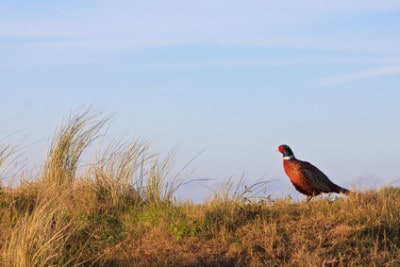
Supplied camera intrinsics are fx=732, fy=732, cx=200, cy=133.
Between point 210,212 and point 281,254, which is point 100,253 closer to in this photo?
point 210,212

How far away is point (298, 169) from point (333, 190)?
695 millimetres

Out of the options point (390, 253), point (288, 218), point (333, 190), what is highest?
point (333, 190)

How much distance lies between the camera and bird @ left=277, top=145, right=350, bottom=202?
1056 centimetres

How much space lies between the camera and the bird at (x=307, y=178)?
34.7 feet

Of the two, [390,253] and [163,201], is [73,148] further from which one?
[390,253]

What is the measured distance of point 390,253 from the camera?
8.17 m

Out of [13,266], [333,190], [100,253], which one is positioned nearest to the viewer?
[13,266]

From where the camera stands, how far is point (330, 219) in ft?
28.9

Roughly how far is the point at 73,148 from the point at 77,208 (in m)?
1.64

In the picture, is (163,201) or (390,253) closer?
(390,253)

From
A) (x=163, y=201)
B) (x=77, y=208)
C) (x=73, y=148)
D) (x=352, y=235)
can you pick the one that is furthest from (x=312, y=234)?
(x=73, y=148)

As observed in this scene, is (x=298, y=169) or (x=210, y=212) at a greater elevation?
(x=298, y=169)

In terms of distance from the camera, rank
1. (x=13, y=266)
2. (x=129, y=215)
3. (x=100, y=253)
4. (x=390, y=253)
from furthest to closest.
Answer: (x=129, y=215), (x=100, y=253), (x=390, y=253), (x=13, y=266)

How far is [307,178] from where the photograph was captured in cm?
1055
